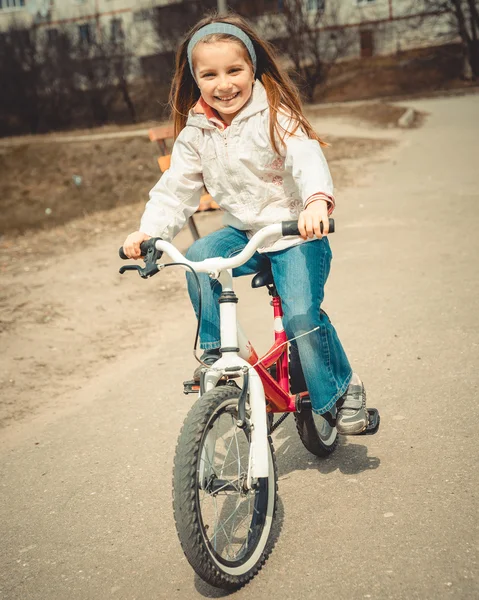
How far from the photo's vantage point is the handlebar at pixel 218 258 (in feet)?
8.53

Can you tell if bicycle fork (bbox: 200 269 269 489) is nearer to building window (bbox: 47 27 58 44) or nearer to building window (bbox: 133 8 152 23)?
building window (bbox: 47 27 58 44)

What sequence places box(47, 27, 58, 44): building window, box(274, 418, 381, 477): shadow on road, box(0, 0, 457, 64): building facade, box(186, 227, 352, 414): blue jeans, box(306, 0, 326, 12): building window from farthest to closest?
box(0, 0, 457, 64): building facade → box(47, 27, 58, 44): building window → box(306, 0, 326, 12): building window → box(274, 418, 381, 477): shadow on road → box(186, 227, 352, 414): blue jeans

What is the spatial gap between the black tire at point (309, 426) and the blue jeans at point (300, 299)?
218mm

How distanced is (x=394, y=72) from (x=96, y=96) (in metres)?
15.2

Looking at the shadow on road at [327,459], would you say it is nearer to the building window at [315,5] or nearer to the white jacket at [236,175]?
the white jacket at [236,175]

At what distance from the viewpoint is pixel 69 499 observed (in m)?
3.66

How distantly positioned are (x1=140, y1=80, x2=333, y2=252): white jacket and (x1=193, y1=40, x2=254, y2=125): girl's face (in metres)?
0.06

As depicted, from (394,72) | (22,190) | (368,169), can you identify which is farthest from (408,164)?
(394,72)

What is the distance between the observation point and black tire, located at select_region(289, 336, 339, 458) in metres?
3.43

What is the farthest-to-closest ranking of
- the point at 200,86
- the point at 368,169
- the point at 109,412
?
the point at 368,169
the point at 109,412
the point at 200,86

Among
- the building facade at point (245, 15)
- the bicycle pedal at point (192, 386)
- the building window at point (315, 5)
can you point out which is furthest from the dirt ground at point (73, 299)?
the building facade at point (245, 15)

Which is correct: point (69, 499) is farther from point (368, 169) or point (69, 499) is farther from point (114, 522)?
point (368, 169)

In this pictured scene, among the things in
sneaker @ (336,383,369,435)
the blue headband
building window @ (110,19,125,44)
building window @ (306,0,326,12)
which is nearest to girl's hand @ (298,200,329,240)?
the blue headband

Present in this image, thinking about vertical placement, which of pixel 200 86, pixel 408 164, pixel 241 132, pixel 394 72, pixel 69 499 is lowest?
pixel 394 72
